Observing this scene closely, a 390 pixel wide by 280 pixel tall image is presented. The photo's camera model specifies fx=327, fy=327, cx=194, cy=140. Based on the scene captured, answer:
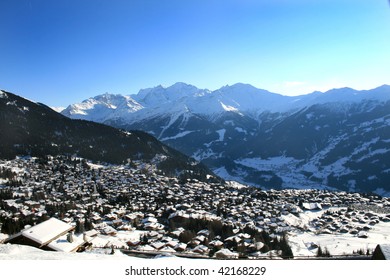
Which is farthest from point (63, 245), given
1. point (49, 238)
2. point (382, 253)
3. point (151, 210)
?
point (151, 210)

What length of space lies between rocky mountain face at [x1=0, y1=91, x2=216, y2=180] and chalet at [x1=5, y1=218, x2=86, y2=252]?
8409cm

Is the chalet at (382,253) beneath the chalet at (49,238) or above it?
above

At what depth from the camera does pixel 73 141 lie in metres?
128

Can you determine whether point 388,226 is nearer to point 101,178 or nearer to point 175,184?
point 175,184

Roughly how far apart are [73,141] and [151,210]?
8128 centimetres

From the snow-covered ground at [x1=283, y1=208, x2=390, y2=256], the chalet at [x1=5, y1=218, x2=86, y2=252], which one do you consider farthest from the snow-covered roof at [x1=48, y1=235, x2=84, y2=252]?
the snow-covered ground at [x1=283, y1=208, x2=390, y2=256]

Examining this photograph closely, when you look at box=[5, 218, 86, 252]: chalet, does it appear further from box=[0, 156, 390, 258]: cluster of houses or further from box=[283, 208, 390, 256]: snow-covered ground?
box=[283, 208, 390, 256]: snow-covered ground

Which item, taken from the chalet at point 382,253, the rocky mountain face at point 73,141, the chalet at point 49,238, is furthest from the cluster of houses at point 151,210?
the chalet at point 382,253

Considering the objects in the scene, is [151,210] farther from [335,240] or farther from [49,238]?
[49,238]

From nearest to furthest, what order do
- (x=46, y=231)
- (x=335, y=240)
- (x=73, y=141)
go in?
1. (x=46, y=231)
2. (x=335, y=240)
3. (x=73, y=141)

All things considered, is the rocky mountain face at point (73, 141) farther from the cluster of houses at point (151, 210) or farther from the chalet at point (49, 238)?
the chalet at point (49, 238)

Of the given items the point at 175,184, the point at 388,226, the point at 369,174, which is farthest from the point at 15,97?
the point at 369,174

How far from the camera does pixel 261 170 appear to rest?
191m

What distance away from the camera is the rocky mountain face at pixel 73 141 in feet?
365
